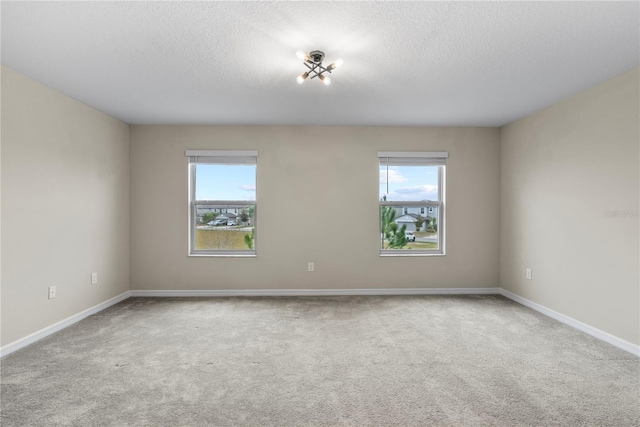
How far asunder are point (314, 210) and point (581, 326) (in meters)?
3.12

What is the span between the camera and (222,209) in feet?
14.3

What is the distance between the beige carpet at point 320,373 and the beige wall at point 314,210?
34.5 inches

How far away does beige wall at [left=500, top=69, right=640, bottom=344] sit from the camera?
262cm

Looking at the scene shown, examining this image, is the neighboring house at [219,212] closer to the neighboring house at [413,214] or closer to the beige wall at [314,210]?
the beige wall at [314,210]

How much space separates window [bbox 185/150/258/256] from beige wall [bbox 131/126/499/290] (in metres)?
0.14

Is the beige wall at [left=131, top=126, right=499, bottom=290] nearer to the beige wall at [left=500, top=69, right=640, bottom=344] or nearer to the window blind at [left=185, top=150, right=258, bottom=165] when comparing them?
the window blind at [left=185, top=150, right=258, bottom=165]

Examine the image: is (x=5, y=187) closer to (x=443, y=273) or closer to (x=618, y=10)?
(x=618, y=10)

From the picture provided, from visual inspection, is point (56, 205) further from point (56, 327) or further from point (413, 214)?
point (413, 214)

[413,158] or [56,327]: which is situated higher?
[413,158]

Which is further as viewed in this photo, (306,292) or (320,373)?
(306,292)

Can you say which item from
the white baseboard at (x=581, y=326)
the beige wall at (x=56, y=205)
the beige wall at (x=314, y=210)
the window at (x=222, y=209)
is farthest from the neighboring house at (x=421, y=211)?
the beige wall at (x=56, y=205)

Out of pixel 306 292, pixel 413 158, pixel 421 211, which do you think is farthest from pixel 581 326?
pixel 306 292

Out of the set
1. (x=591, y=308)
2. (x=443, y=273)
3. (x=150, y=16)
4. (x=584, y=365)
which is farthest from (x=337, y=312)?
(x=150, y=16)

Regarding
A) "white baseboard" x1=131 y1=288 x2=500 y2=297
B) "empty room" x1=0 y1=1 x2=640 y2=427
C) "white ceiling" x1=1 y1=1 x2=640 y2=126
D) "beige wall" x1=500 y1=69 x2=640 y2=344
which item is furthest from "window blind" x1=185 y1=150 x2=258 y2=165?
"beige wall" x1=500 y1=69 x2=640 y2=344
